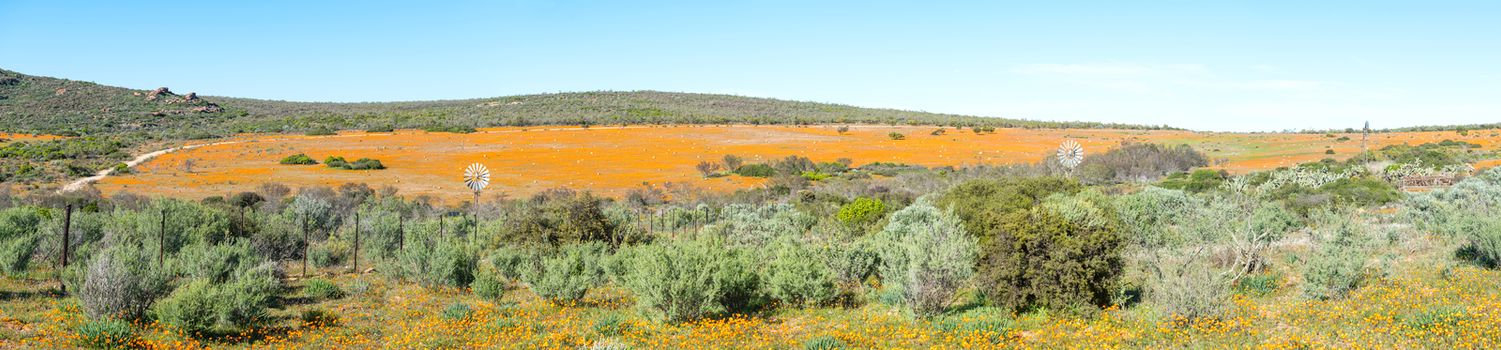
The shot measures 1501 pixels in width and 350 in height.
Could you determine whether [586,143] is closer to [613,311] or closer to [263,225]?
[263,225]

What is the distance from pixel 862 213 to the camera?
2742 centimetres

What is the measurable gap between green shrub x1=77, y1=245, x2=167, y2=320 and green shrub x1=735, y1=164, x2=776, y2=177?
37610 mm

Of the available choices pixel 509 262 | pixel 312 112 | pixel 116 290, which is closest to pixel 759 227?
pixel 509 262

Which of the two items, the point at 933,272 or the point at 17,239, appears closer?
the point at 933,272

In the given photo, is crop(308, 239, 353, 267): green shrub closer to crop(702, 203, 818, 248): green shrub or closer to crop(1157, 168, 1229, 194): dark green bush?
crop(702, 203, 818, 248): green shrub

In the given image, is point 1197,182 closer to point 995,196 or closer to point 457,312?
point 995,196

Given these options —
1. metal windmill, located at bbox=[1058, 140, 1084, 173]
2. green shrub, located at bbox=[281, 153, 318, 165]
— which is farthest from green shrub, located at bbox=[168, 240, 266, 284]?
green shrub, located at bbox=[281, 153, 318, 165]

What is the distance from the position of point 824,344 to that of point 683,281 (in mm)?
2790

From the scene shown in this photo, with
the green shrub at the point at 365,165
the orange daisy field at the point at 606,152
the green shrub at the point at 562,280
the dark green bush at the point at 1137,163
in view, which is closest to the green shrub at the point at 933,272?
the green shrub at the point at 562,280

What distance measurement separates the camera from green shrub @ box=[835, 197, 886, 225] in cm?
2677

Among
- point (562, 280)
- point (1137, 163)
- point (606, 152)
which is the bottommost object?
point (562, 280)

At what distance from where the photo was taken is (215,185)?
40.6 metres

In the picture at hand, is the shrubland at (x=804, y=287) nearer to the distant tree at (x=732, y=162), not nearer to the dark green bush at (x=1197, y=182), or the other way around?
the dark green bush at (x=1197, y=182)

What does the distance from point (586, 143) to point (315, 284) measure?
5045 centimetres
